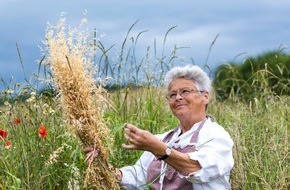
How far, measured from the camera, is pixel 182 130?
192 inches

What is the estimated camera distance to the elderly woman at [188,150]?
4.38 meters

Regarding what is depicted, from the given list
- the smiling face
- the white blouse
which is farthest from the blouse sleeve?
the smiling face

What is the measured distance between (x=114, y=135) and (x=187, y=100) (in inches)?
25.9

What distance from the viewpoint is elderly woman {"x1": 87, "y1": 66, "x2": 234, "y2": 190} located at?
14.4 ft

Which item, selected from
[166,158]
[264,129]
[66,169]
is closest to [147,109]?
[264,129]

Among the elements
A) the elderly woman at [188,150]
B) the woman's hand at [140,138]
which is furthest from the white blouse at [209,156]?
the woman's hand at [140,138]

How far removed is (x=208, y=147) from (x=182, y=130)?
1.42ft

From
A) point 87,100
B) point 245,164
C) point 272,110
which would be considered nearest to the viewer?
point 87,100

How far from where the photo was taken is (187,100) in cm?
473

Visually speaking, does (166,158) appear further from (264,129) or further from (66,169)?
(264,129)

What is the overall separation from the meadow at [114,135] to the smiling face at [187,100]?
0.49 m

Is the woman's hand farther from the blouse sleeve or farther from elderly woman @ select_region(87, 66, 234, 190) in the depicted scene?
the blouse sleeve

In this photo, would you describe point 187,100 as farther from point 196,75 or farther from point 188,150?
point 188,150

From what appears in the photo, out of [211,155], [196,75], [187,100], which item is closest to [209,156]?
[211,155]
